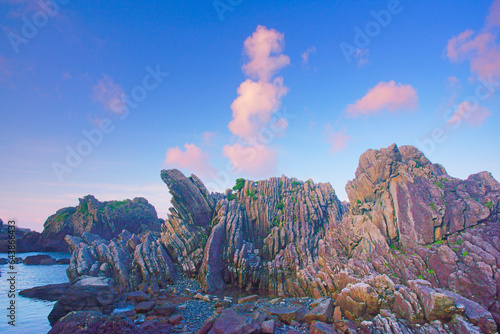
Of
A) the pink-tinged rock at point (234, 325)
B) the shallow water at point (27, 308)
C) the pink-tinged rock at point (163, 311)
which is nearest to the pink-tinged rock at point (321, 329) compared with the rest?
the pink-tinged rock at point (234, 325)

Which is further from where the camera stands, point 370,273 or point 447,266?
point 370,273

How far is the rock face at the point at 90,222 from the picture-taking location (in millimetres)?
90188

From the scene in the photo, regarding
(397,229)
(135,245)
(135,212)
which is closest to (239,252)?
(135,245)

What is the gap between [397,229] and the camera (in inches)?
1455

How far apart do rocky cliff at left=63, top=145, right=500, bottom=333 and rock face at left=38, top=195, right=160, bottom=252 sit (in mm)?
59603

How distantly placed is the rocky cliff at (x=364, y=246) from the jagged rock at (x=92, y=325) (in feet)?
74.0

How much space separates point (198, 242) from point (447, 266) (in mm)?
41113

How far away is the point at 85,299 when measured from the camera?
2684 cm

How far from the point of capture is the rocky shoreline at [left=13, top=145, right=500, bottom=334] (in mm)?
22344

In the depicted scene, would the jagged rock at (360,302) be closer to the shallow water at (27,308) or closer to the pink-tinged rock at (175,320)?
the pink-tinged rock at (175,320)

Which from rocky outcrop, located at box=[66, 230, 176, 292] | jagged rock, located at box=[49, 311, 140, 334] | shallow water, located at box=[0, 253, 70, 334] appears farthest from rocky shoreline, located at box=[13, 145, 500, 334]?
shallow water, located at box=[0, 253, 70, 334]

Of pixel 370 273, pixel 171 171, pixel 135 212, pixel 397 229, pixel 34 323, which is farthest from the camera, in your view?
pixel 135 212

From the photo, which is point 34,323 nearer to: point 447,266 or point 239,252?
point 239,252

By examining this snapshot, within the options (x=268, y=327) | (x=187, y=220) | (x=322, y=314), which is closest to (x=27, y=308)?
(x=187, y=220)
